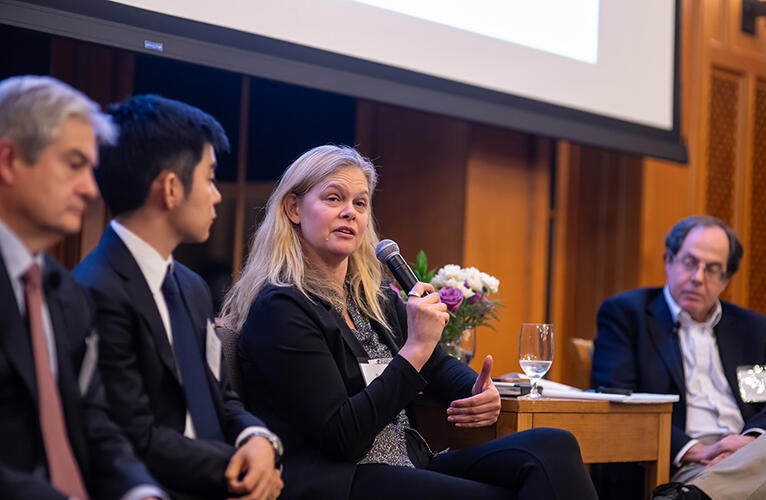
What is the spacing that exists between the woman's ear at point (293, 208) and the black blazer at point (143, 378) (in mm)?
750

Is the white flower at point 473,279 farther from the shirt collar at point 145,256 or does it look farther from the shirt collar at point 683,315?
the shirt collar at point 145,256

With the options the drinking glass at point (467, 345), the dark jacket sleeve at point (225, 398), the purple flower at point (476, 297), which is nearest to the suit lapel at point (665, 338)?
the drinking glass at point (467, 345)

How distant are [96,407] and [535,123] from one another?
264 cm

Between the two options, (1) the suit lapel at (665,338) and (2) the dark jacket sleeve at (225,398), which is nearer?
(2) the dark jacket sleeve at (225,398)

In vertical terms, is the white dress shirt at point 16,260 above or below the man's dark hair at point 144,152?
below

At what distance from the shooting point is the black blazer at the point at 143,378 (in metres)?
1.32

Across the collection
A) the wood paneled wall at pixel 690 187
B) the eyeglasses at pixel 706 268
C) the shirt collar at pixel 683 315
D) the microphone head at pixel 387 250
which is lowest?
the shirt collar at pixel 683 315

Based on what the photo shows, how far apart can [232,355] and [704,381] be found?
1760mm

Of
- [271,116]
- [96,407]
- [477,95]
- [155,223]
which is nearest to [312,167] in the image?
[155,223]

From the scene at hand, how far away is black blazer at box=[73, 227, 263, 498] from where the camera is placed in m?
1.32

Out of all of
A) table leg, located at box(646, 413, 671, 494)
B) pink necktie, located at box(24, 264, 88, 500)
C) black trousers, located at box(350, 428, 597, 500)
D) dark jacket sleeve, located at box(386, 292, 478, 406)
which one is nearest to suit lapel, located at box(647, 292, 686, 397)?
table leg, located at box(646, 413, 671, 494)

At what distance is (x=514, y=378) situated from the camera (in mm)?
2539

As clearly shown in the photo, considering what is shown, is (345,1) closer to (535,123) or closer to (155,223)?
(535,123)

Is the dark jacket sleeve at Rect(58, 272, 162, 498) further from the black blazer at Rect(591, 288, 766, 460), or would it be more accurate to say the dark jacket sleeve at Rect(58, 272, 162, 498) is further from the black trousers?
the black blazer at Rect(591, 288, 766, 460)
